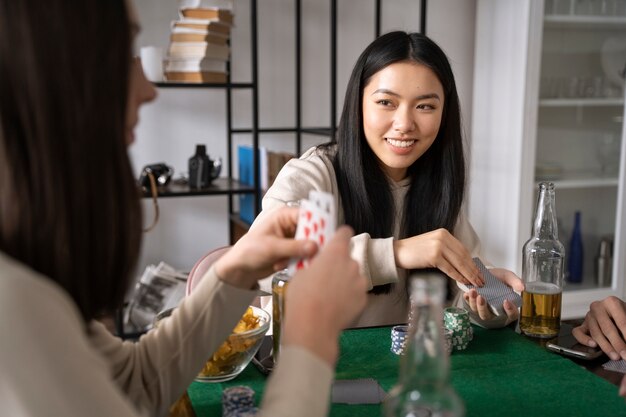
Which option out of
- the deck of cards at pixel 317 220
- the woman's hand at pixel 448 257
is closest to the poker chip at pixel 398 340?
the woman's hand at pixel 448 257

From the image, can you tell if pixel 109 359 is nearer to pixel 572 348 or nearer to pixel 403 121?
pixel 572 348

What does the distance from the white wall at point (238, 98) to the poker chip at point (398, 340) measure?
2.11m

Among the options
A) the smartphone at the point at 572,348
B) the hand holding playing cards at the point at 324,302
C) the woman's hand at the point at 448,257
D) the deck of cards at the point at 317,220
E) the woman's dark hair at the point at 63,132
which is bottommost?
the smartphone at the point at 572,348

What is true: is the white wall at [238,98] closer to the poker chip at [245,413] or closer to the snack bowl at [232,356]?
the snack bowl at [232,356]

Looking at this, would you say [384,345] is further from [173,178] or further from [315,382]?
[173,178]

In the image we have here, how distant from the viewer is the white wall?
10.4ft

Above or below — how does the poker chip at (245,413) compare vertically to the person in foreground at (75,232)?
below

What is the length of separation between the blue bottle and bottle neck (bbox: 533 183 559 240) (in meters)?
2.43

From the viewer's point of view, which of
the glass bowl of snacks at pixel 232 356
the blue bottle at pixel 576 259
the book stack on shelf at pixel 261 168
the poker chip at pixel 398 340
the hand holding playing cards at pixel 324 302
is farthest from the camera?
the blue bottle at pixel 576 259

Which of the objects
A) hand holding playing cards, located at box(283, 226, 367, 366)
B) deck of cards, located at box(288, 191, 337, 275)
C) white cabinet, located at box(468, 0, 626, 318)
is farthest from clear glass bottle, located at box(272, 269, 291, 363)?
white cabinet, located at box(468, 0, 626, 318)

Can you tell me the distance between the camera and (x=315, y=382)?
726 millimetres

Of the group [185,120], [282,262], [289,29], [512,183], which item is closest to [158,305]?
[185,120]

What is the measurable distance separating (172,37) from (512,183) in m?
1.67

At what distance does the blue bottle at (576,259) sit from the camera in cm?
366
